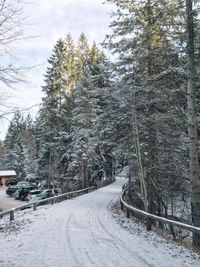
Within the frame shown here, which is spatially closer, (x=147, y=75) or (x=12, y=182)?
(x=147, y=75)

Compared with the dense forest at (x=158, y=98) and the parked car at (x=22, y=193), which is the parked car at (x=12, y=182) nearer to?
the parked car at (x=22, y=193)

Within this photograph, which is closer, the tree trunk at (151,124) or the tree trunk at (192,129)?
the tree trunk at (192,129)

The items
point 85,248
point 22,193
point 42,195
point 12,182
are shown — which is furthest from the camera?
point 12,182

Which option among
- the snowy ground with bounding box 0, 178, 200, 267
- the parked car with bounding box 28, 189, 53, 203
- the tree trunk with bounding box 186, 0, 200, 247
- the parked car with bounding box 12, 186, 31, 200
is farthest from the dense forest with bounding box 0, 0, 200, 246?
the parked car with bounding box 12, 186, 31, 200

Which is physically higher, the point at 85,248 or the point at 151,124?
the point at 151,124

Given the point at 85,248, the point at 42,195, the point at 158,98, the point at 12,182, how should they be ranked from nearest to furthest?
the point at 85,248
the point at 158,98
the point at 42,195
the point at 12,182

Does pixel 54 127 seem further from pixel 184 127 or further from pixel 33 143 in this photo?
pixel 33 143

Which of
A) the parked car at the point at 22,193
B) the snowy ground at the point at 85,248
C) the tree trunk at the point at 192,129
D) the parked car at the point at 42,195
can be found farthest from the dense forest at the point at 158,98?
the parked car at the point at 22,193

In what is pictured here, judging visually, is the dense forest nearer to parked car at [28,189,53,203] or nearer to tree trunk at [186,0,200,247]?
tree trunk at [186,0,200,247]

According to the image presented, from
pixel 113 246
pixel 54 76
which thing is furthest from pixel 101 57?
pixel 113 246

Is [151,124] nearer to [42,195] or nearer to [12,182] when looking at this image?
[42,195]

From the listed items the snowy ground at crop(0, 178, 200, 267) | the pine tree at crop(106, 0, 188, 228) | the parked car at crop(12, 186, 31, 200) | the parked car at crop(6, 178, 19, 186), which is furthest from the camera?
the parked car at crop(6, 178, 19, 186)

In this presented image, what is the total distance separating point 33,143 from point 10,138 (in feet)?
26.0

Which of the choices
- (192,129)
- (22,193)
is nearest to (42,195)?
(22,193)
